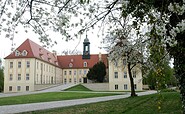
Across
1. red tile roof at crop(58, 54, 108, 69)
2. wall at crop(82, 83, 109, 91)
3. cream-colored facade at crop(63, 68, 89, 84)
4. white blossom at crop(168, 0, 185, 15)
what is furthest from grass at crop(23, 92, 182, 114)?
cream-colored facade at crop(63, 68, 89, 84)

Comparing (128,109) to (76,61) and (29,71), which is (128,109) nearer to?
(29,71)

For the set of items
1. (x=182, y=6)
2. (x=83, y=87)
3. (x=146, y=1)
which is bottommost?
(x=83, y=87)

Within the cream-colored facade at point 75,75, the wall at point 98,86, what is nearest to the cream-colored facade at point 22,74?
the wall at point 98,86

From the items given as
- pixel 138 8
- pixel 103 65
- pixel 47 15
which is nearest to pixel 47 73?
pixel 103 65

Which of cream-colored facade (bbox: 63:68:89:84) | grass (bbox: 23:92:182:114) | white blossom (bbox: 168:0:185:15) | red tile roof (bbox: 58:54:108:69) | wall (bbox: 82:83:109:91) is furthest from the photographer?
red tile roof (bbox: 58:54:108:69)

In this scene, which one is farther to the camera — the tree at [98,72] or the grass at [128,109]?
the tree at [98,72]

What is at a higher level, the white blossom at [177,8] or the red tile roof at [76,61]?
the red tile roof at [76,61]

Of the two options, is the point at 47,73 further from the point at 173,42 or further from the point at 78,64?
the point at 173,42

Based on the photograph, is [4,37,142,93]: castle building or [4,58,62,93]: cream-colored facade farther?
[4,58,62,93]: cream-colored facade

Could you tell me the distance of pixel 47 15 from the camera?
7324mm

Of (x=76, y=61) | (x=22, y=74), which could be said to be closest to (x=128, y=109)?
(x=22, y=74)

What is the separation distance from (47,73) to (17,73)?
7.67 meters

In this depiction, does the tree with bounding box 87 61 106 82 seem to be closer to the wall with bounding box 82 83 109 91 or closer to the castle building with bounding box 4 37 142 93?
the castle building with bounding box 4 37 142 93

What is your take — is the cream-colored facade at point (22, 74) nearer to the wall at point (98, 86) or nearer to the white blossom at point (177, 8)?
the wall at point (98, 86)
